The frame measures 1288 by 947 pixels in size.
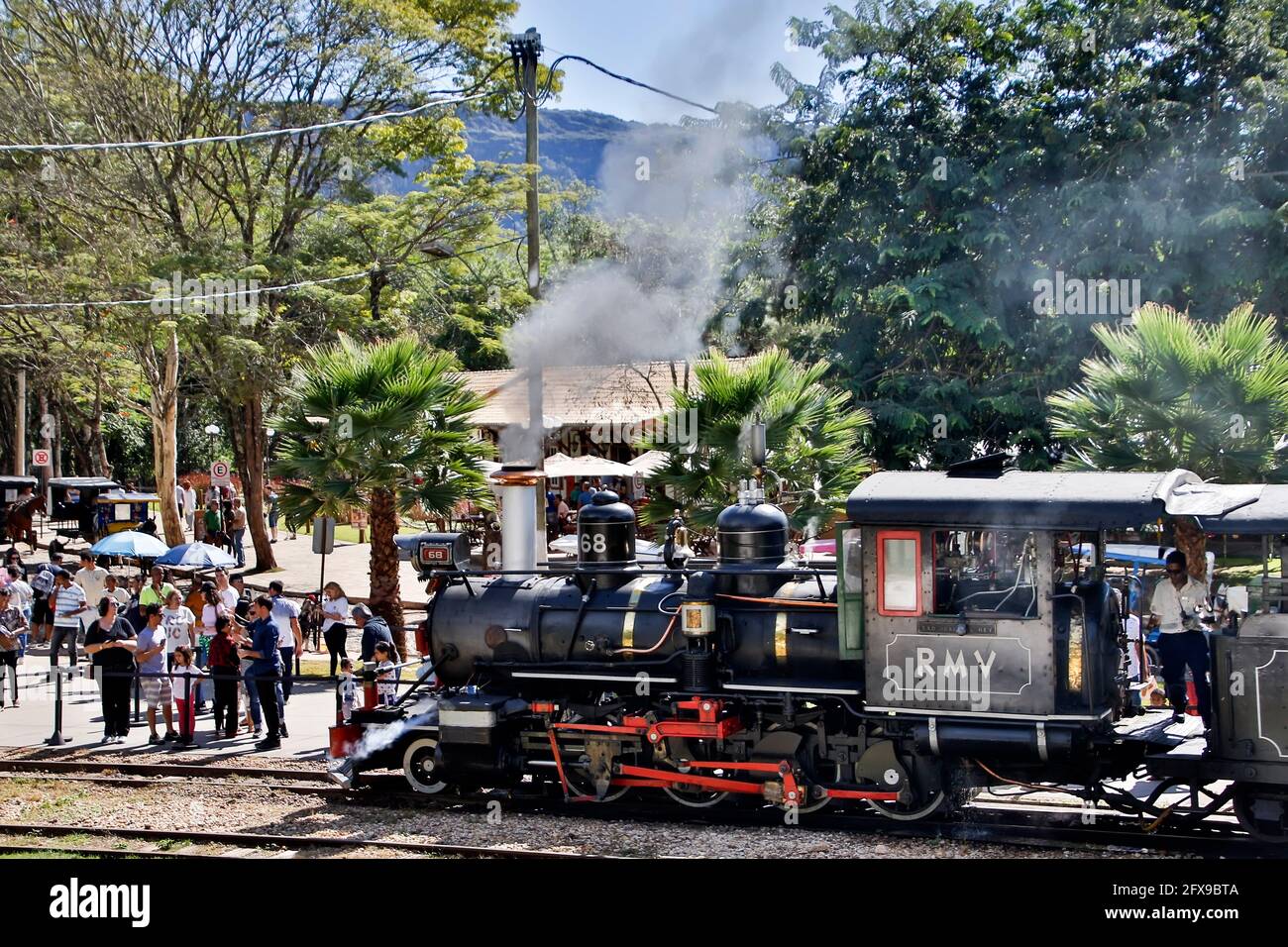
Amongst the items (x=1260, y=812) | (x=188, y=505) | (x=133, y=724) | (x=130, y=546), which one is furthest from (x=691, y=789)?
(x=188, y=505)

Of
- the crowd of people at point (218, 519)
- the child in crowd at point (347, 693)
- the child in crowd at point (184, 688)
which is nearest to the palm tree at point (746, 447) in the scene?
the child in crowd at point (347, 693)

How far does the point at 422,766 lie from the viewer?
38.1ft

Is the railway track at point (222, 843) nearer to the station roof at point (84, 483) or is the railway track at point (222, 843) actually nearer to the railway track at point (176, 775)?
the railway track at point (176, 775)

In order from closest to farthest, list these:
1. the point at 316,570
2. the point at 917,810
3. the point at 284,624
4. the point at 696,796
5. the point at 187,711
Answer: the point at 917,810, the point at 696,796, the point at 187,711, the point at 284,624, the point at 316,570

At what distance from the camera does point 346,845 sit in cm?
980

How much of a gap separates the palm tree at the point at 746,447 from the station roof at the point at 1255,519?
6.15 metres

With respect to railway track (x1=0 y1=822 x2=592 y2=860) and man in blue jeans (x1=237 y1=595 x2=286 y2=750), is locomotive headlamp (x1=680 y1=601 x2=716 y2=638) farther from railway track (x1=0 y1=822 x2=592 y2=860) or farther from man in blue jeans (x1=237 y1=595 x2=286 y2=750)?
man in blue jeans (x1=237 y1=595 x2=286 y2=750)

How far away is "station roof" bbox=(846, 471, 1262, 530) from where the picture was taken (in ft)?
28.5

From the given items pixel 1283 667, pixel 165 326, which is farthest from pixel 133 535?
pixel 1283 667

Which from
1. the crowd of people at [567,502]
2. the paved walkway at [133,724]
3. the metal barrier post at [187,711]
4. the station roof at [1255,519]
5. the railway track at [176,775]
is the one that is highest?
the crowd of people at [567,502]

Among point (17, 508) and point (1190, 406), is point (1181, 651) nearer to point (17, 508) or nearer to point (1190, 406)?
point (1190, 406)

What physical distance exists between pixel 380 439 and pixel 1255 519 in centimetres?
995

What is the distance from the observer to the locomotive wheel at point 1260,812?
29.7 feet
